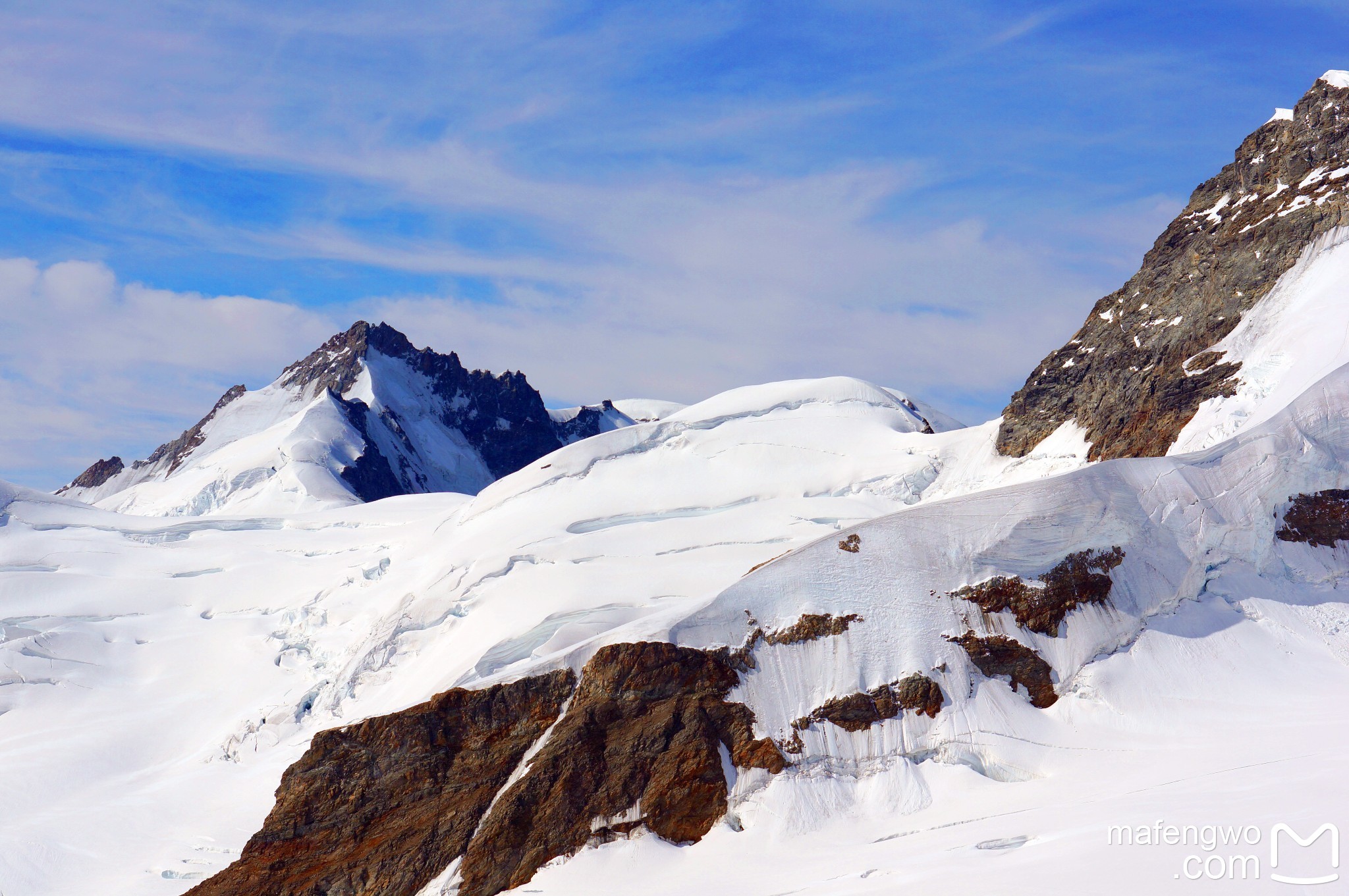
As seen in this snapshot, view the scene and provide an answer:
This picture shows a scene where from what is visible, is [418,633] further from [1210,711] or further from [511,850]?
[1210,711]

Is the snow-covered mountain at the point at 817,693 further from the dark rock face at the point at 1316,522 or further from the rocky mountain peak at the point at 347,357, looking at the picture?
the rocky mountain peak at the point at 347,357

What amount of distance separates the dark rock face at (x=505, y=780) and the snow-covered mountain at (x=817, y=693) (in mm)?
61

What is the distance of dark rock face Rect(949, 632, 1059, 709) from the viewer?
906 inches

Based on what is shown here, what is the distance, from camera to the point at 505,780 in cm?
2202

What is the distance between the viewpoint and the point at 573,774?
21672 millimetres

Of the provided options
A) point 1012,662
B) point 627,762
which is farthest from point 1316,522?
point 627,762

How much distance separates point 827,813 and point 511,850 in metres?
5.92

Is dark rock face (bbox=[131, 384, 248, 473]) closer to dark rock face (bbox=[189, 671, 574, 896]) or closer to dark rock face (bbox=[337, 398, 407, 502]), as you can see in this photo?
dark rock face (bbox=[337, 398, 407, 502])

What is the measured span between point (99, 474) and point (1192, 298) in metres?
97.9

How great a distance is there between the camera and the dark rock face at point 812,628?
77.2 ft

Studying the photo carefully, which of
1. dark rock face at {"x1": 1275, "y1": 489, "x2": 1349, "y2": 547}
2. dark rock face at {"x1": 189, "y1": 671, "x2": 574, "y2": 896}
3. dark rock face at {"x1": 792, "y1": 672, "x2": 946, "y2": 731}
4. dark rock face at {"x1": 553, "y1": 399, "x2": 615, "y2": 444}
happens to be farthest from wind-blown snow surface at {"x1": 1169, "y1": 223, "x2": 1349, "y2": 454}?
dark rock face at {"x1": 553, "y1": 399, "x2": 615, "y2": 444}

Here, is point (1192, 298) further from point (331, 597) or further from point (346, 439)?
point (346, 439)

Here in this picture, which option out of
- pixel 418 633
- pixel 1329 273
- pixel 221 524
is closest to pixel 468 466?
pixel 221 524

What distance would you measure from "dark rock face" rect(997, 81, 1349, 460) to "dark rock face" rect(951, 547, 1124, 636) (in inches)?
367
